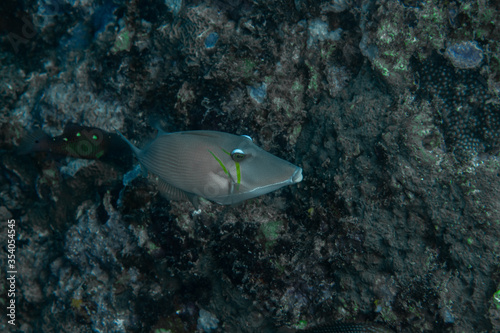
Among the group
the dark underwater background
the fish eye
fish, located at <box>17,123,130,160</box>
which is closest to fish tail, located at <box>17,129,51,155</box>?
fish, located at <box>17,123,130,160</box>

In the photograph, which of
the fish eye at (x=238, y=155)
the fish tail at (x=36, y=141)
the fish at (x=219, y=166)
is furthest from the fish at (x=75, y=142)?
the fish eye at (x=238, y=155)

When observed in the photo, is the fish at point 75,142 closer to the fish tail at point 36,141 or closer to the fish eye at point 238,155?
the fish tail at point 36,141

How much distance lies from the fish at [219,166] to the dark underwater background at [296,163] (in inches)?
29.5

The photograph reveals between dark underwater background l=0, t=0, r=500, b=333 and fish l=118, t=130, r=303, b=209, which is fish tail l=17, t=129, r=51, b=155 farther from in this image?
fish l=118, t=130, r=303, b=209

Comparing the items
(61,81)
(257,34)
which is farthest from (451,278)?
(61,81)

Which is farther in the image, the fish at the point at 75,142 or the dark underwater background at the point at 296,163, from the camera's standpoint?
the fish at the point at 75,142

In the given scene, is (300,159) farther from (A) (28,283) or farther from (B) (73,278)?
(A) (28,283)

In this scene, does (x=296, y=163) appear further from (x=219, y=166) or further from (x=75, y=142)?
(x=75, y=142)

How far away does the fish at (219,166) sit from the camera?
246 cm

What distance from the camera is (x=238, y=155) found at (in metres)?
2.49

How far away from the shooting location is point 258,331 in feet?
11.3

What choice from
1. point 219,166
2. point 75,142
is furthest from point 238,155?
point 75,142

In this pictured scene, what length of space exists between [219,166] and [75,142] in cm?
282

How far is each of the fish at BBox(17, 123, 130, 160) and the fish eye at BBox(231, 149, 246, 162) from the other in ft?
8.67
